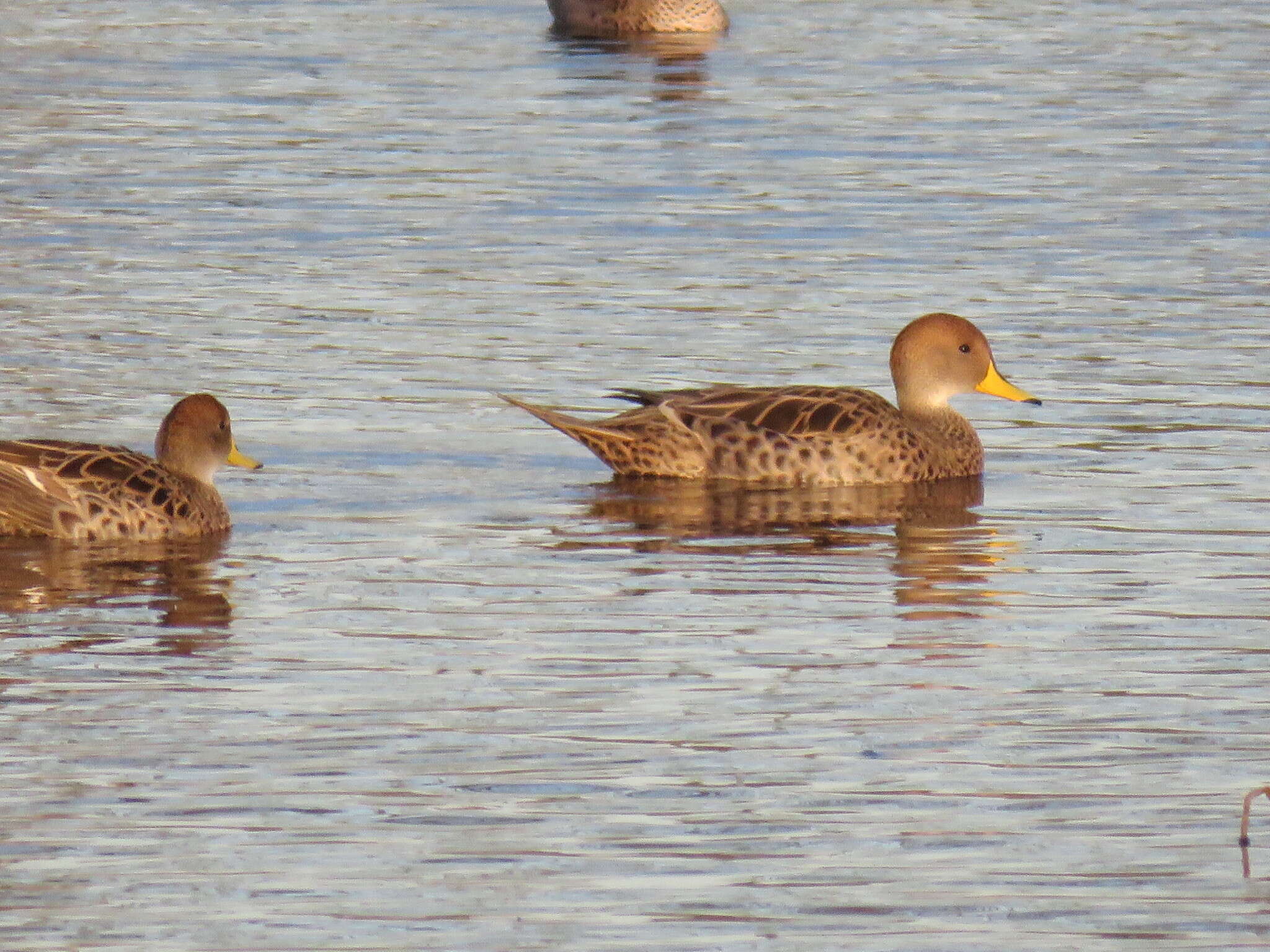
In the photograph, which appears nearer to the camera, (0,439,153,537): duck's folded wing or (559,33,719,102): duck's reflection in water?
(0,439,153,537): duck's folded wing

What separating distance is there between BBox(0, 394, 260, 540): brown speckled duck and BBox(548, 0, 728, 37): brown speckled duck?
18.7 meters

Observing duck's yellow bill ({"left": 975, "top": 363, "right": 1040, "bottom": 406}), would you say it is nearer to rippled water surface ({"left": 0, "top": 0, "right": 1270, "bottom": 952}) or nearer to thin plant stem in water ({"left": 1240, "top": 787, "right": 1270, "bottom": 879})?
rippled water surface ({"left": 0, "top": 0, "right": 1270, "bottom": 952})

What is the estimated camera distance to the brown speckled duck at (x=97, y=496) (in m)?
11.2

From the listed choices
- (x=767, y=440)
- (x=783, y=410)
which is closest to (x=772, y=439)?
(x=767, y=440)

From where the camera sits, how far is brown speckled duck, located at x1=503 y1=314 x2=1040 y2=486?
12.7 metres

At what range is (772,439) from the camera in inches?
502

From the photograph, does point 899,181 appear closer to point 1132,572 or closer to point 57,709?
point 1132,572

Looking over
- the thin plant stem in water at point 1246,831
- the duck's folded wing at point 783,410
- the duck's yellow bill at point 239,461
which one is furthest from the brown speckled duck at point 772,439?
the thin plant stem in water at point 1246,831

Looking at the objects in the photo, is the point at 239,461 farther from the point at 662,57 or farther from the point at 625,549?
the point at 662,57

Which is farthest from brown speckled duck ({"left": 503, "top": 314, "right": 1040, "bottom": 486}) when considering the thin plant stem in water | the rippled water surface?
the thin plant stem in water

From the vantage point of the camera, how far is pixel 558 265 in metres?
17.4

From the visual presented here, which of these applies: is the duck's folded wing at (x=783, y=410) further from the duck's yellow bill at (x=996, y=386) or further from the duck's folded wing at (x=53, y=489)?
the duck's folded wing at (x=53, y=489)

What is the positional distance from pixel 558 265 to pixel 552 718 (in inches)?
362

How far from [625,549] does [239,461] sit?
5.20 feet
